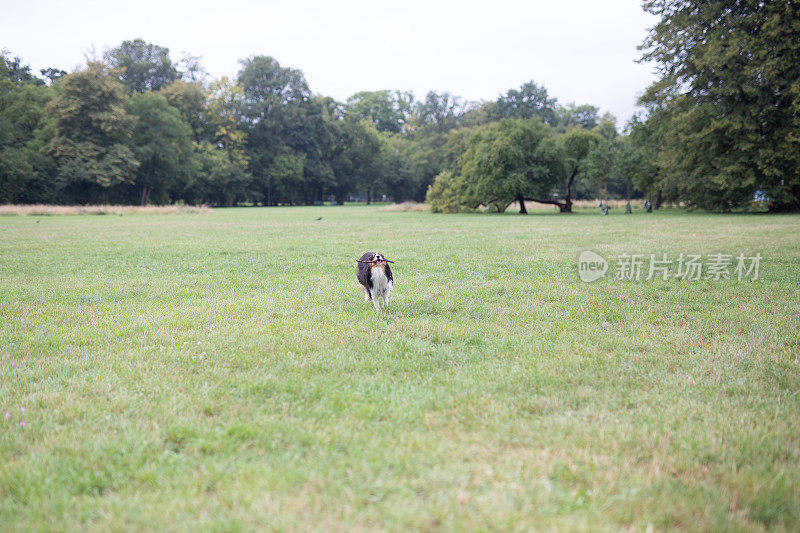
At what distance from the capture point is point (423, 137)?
79.8 metres

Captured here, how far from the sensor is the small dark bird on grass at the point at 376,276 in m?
6.09

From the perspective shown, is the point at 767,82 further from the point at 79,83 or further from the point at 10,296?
the point at 79,83

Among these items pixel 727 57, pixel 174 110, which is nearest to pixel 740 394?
pixel 727 57

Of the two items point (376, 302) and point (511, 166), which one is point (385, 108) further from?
point (376, 302)

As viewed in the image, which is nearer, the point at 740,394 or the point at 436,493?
the point at 436,493

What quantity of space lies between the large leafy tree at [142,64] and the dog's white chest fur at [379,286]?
68749mm

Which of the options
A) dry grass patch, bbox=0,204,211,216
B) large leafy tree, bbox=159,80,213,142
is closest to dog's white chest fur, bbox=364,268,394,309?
dry grass patch, bbox=0,204,211,216

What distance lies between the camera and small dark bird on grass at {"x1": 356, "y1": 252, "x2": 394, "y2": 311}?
6.09 m

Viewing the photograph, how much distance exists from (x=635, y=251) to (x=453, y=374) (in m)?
10.1

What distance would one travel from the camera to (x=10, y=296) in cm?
730

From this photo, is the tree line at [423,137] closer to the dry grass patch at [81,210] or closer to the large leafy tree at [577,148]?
the large leafy tree at [577,148]

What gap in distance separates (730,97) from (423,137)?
55.3m

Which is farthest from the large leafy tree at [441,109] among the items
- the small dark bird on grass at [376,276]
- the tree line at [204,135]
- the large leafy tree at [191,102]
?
the small dark bird on grass at [376,276]

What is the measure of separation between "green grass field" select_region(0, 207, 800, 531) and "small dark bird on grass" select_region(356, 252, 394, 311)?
12.8 inches
